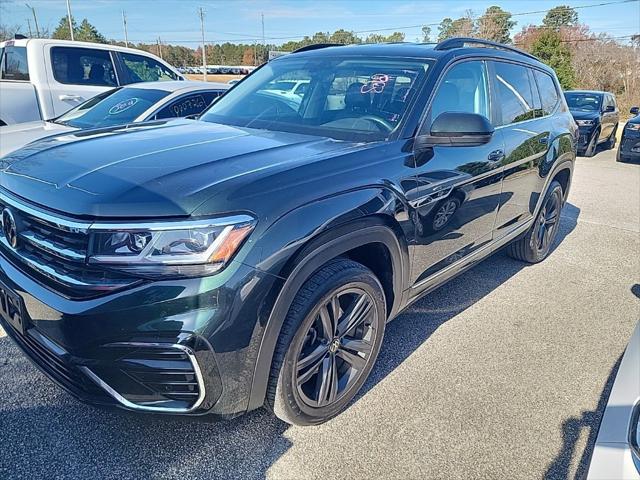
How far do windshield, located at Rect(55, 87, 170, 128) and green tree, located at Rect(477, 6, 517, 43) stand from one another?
44683 mm

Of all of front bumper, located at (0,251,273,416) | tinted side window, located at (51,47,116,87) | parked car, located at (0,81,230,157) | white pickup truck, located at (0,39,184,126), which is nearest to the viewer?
front bumper, located at (0,251,273,416)

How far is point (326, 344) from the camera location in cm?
240

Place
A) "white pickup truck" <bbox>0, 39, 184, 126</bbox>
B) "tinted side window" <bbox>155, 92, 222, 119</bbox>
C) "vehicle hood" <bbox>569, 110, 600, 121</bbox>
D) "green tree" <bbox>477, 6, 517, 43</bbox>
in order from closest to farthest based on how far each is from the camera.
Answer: "tinted side window" <bbox>155, 92, 222, 119</bbox>, "white pickup truck" <bbox>0, 39, 184, 126</bbox>, "vehicle hood" <bbox>569, 110, 600, 121</bbox>, "green tree" <bbox>477, 6, 517, 43</bbox>

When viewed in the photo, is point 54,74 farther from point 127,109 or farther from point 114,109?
point 127,109

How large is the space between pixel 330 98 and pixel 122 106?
11.5ft

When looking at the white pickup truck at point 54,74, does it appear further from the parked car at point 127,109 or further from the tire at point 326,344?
the tire at point 326,344

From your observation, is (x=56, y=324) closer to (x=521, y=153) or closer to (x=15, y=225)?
(x=15, y=225)

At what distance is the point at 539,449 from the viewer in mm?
2410

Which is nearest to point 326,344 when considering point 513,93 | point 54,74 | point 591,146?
point 513,93

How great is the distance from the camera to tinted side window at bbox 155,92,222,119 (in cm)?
557

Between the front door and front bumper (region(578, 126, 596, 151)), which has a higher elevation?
the front door

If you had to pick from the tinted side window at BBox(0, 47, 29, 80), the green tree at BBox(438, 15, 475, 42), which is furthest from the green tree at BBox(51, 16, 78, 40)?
the tinted side window at BBox(0, 47, 29, 80)

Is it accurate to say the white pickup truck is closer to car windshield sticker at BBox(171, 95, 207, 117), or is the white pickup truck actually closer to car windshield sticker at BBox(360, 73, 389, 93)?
car windshield sticker at BBox(171, 95, 207, 117)

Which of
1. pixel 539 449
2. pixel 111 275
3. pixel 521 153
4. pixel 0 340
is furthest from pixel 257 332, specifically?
pixel 521 153
